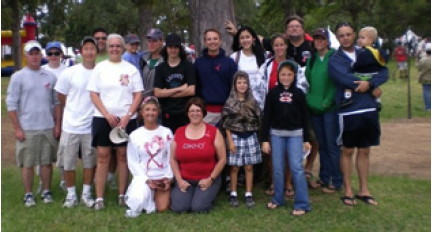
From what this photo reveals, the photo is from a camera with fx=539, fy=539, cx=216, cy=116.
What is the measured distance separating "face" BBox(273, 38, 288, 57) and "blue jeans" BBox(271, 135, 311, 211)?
3.13 ft

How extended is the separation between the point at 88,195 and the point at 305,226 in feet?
8.05

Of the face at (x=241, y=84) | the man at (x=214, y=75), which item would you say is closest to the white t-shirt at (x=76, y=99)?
the man at (x=214, y=75)

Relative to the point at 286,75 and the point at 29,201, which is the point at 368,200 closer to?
the point at 286,75

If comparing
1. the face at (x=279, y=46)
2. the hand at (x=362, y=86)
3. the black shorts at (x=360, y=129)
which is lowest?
the black shorts at (x=360, y=129)

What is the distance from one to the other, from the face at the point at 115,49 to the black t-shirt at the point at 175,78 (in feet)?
1.53

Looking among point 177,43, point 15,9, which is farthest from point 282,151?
point 15,9

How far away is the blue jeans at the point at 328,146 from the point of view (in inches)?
243

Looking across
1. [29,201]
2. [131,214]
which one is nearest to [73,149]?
[29,201]

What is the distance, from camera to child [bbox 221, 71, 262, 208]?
19.1ft

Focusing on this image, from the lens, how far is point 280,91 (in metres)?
5.72

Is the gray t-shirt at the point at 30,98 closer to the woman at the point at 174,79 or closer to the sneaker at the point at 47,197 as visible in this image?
the sneaker at the point at 47,197

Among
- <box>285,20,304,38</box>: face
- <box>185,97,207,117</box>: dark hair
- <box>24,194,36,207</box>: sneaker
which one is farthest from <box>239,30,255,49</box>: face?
<box>24,194,36,207</box>: sneaker

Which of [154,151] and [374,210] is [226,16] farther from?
[374,210]

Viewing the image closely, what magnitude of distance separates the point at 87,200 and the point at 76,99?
1.14 m
